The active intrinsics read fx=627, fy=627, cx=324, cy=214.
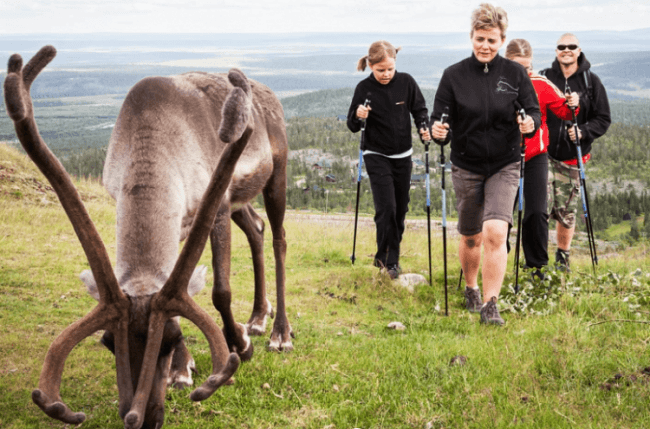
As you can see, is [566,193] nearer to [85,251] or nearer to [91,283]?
[91,283]

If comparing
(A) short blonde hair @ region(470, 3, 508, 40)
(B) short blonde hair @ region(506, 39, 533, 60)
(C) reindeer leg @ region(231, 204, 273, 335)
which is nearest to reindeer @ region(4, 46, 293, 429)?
(C) reindeer leg @ region(231, 204, 273, 335)

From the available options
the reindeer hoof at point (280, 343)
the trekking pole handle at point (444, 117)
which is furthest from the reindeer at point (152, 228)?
the trekking pole handle at point (444, 117)

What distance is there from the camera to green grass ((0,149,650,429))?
481 centimetres

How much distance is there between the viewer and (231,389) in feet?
17.5

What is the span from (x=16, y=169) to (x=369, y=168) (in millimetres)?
10817

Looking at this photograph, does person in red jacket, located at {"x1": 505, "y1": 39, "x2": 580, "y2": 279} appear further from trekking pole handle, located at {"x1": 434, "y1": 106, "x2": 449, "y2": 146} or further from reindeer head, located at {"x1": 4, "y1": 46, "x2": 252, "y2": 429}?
reindeer head, located at {"x1": 4, "y1": 46, "x2": 252, "y2": 429}

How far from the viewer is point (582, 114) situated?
9.08 meters

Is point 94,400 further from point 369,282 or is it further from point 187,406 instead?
point 369,282

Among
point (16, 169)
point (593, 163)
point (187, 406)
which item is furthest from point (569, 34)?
point (593, 163)

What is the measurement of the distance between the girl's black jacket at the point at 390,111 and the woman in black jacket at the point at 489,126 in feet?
6.28

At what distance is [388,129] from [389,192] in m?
0.89

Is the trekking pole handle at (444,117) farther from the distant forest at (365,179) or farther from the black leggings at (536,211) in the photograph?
the distant forest at (365,179)

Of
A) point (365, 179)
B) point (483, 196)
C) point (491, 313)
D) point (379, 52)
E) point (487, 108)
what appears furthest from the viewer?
point (365, 179)

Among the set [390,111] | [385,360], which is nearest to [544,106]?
[390,111]
